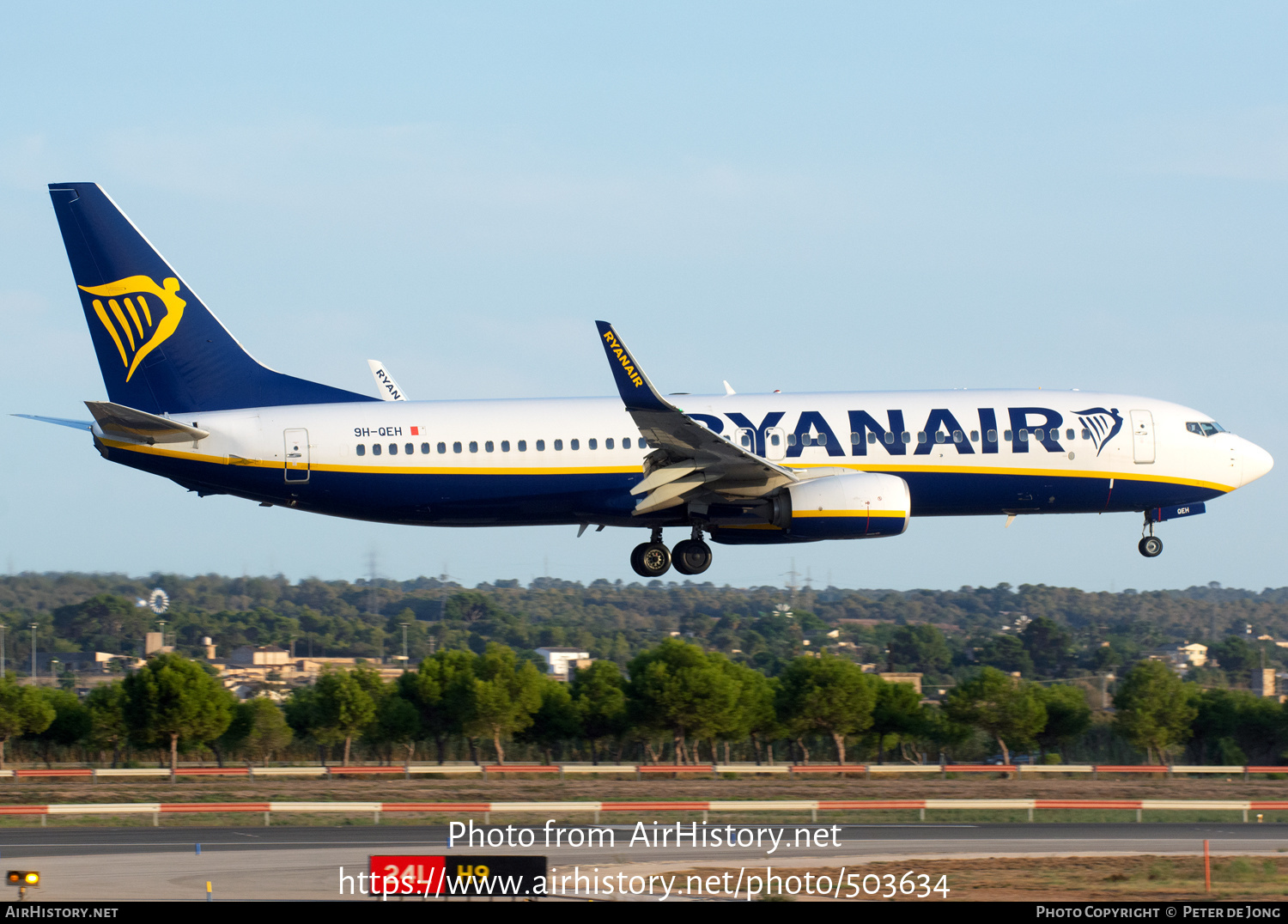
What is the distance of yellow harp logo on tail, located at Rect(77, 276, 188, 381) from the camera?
39.7m

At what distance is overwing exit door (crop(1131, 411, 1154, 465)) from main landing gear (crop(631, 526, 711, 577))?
12131 mm

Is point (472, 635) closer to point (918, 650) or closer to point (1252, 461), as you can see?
point (918, 650)

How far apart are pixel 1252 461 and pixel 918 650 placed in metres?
101


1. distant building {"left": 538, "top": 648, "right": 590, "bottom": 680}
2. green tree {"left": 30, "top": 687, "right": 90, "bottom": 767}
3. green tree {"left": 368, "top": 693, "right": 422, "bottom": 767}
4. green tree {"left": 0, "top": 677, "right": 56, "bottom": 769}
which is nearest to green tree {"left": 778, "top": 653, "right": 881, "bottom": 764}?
green tree {"left": 368, "top": 693, "right": 422, "bottom": 767}

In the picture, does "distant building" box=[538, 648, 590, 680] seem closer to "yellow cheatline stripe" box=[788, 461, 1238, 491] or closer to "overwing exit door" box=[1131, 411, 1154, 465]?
"yellow cheatline stripe" box=[788, 461, 1238, 491]

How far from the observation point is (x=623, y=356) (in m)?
34.8

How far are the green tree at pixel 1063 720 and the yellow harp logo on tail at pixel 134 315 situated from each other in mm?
47675

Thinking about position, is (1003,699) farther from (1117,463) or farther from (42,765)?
(42,765)

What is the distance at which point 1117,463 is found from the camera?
40.1m

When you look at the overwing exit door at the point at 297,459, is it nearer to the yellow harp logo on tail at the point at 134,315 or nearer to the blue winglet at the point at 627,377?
the yellow harp logo on tail at the point at 134,315

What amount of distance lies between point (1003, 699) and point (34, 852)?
5179 cm

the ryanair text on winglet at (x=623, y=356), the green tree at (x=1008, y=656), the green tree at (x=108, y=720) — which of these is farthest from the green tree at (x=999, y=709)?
the green tree at (x=1008, y=656)

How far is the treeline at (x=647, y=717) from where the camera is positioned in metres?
69.7

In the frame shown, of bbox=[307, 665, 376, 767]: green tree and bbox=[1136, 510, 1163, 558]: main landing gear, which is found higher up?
bbox=[1136, 510, 1163, 558]: main landing gear
